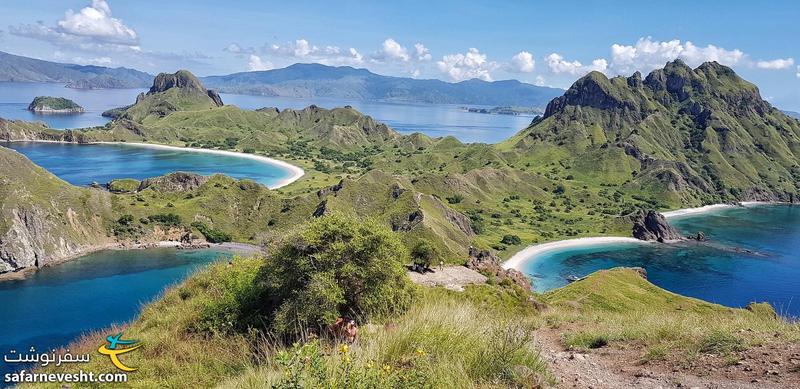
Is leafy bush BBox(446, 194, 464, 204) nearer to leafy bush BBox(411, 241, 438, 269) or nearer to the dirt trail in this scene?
leafy bush BBox(411, 241, 438, 269)

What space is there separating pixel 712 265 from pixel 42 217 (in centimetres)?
18280

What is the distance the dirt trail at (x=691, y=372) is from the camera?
1031 centimetres

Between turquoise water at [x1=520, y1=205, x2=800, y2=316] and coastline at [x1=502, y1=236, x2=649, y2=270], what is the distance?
2.62m

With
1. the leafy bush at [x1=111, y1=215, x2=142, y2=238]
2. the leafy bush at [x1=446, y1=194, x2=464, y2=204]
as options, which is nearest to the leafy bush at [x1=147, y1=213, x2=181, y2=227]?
the leafy bush at [x1=111, y1=215, x2=142, y2=238]

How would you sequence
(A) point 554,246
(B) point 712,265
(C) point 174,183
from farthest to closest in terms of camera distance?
(C) point 174,183, (A) point 554,246, (B) point 712,265

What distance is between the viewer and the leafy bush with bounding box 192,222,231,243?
127938mm

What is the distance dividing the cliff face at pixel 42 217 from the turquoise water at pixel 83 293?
477 centimetres

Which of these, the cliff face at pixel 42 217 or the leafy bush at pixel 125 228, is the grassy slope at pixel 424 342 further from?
the leafy bush at pixel 125 228

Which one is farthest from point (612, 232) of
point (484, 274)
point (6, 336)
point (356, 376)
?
point (356, 376)

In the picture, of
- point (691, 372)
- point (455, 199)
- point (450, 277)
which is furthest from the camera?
point (455, 199)

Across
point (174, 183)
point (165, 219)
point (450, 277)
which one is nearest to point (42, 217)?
point (165, 219)

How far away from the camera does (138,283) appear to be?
9981 cm

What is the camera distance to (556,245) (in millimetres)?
152625

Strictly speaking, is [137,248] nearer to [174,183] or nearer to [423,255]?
[174,183]
